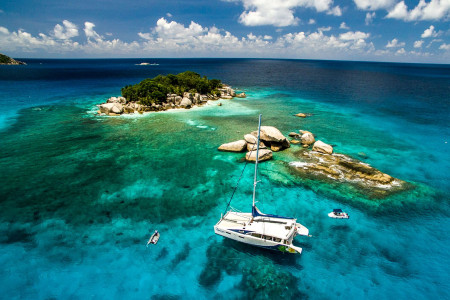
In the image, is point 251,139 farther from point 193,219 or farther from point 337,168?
point 193,219

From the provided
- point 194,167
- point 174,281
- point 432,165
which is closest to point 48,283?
point 174,281

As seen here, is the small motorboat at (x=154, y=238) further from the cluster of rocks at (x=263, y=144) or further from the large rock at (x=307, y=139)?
the large rock at (x=307, y=139)

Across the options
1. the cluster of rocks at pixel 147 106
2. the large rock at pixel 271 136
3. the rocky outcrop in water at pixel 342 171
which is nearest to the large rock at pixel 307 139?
the rocky outcrop in water at pixel 342 171

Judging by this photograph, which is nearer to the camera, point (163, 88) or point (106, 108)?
point (106, 108)

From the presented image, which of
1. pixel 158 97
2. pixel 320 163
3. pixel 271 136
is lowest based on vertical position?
pixel 320 163

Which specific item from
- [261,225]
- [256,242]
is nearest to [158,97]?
[261,225]

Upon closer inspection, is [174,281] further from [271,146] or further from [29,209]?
[271,146]

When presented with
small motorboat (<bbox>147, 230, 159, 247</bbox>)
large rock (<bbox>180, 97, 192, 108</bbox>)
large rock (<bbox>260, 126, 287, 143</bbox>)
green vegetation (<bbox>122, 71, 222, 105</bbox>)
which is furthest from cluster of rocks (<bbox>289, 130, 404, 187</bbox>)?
green vegetation (<bbox>122, 71, 222, 105</bbox>)
